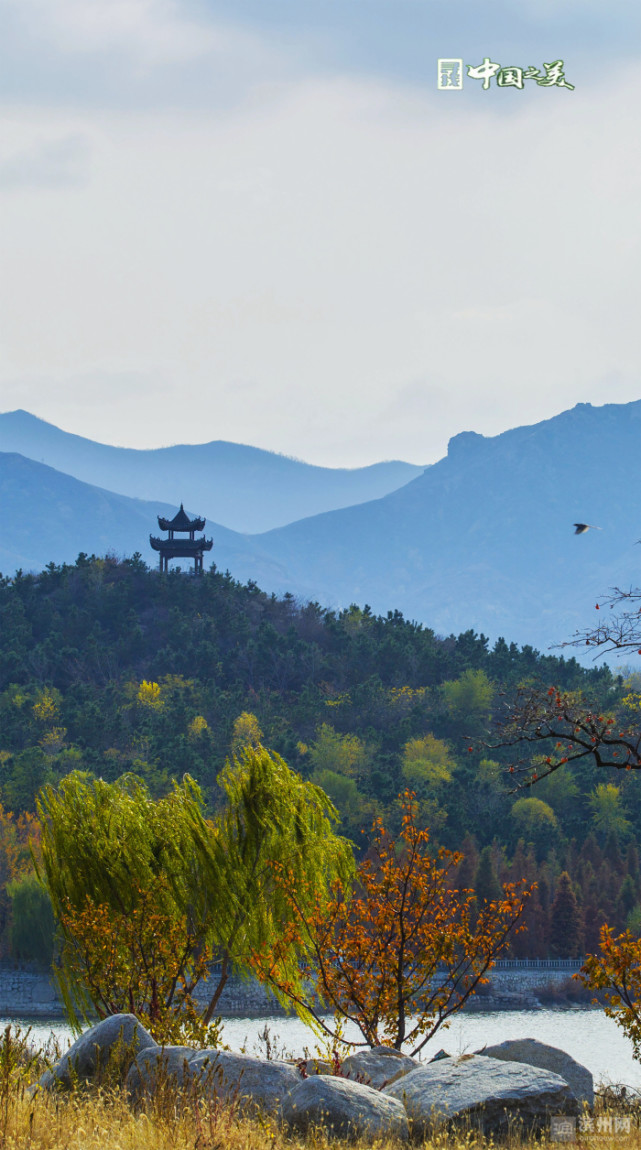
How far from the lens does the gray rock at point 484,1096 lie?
9047 millimetres

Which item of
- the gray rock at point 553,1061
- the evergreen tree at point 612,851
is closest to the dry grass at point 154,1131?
the gray rock at point 553,1061

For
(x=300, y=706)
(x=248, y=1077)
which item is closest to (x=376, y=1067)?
(x=248, y=1077)

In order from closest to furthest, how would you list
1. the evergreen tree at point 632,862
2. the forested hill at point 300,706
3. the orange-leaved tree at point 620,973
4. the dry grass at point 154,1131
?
the dry grass at point 154,1131 < the orange-leaved tree at point 620,973 < the evergreen tree at point 632,862 < the forested hill at point 300,706

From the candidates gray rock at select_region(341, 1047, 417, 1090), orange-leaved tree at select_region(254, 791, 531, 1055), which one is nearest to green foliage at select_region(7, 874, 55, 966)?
orange-leaved tree at select_region(254, 791, 531, 1055)

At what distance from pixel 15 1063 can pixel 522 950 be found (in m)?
54.4

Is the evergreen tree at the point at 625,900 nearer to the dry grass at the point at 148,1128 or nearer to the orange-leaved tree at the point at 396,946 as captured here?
the orange-leaved tree at the point at 396,946

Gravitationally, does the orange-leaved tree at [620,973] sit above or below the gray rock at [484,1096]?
above

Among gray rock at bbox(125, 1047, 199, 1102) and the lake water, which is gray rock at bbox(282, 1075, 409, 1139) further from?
the lake water

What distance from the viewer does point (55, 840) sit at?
15.6 metres

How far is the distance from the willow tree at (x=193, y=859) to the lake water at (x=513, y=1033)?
18841 millimetres

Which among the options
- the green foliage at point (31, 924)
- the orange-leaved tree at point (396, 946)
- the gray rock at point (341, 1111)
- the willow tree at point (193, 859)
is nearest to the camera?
the gray rock at point (341, 1111)

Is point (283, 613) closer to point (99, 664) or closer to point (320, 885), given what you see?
point (99, 664)

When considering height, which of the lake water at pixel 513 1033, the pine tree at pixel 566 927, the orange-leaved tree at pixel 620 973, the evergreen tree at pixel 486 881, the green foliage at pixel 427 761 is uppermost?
the green foliage at pixel 427 761

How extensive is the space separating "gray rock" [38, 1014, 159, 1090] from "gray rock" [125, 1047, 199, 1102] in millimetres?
150
